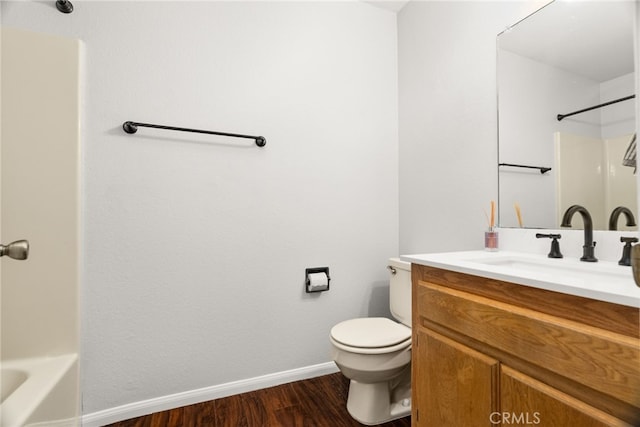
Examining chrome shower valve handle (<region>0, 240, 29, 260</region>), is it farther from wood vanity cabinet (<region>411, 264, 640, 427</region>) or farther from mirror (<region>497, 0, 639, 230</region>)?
mirror (<region>497, 0, 639, 230</region>)

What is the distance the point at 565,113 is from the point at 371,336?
1283mm

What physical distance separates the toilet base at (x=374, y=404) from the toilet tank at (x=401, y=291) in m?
0.36

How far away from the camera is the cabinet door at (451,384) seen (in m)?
0.90

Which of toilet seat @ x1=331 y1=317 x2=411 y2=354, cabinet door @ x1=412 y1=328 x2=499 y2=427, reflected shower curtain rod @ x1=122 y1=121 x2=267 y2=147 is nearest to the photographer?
cabinet door @ x1=412 y1=328 x2=499 y2=427

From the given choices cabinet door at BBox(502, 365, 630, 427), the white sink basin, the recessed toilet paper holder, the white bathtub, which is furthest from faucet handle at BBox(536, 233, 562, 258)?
the white bathtub

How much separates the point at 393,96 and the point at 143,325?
2082mm

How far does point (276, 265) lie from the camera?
1.80 metres

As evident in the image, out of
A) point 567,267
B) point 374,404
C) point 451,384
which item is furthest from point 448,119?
point 374,404

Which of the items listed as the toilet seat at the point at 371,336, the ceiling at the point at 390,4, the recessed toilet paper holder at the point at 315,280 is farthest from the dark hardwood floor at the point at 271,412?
the ceiling at the point at 390,4

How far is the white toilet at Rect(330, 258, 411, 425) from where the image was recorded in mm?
1368

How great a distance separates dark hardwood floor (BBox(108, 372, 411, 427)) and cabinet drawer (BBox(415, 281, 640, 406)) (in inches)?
33.6

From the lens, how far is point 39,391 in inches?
31.2

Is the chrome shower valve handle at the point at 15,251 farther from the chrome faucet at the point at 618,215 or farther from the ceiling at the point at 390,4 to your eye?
the ceiling at the point at 390,4

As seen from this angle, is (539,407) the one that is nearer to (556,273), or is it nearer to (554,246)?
(556,273)
